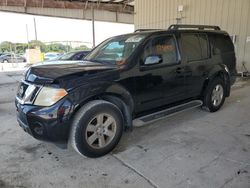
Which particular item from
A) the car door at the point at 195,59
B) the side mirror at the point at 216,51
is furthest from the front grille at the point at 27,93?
the side mirror at the point at 216,51

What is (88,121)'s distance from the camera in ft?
8.53

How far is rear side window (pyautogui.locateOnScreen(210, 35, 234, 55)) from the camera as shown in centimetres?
429

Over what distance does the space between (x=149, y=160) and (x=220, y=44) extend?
2956mm

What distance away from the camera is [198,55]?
12.9ft

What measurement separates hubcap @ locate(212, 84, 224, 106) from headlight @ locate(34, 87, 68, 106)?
309cm

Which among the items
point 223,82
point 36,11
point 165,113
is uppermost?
point 36,11

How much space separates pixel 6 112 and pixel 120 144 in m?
2.99

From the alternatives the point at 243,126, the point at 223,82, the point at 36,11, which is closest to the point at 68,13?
the point at 36,11

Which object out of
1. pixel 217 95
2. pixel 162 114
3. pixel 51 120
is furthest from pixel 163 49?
pixel 51 120

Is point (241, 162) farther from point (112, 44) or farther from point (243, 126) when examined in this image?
point (112, 44)

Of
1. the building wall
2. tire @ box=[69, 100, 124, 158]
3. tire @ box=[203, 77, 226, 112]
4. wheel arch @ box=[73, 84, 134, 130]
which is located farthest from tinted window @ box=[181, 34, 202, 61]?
the building wall

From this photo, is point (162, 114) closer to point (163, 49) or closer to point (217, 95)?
point (163, 49)

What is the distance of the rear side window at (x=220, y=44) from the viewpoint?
4293 millimetres

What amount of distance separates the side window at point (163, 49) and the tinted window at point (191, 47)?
0.24 metres
